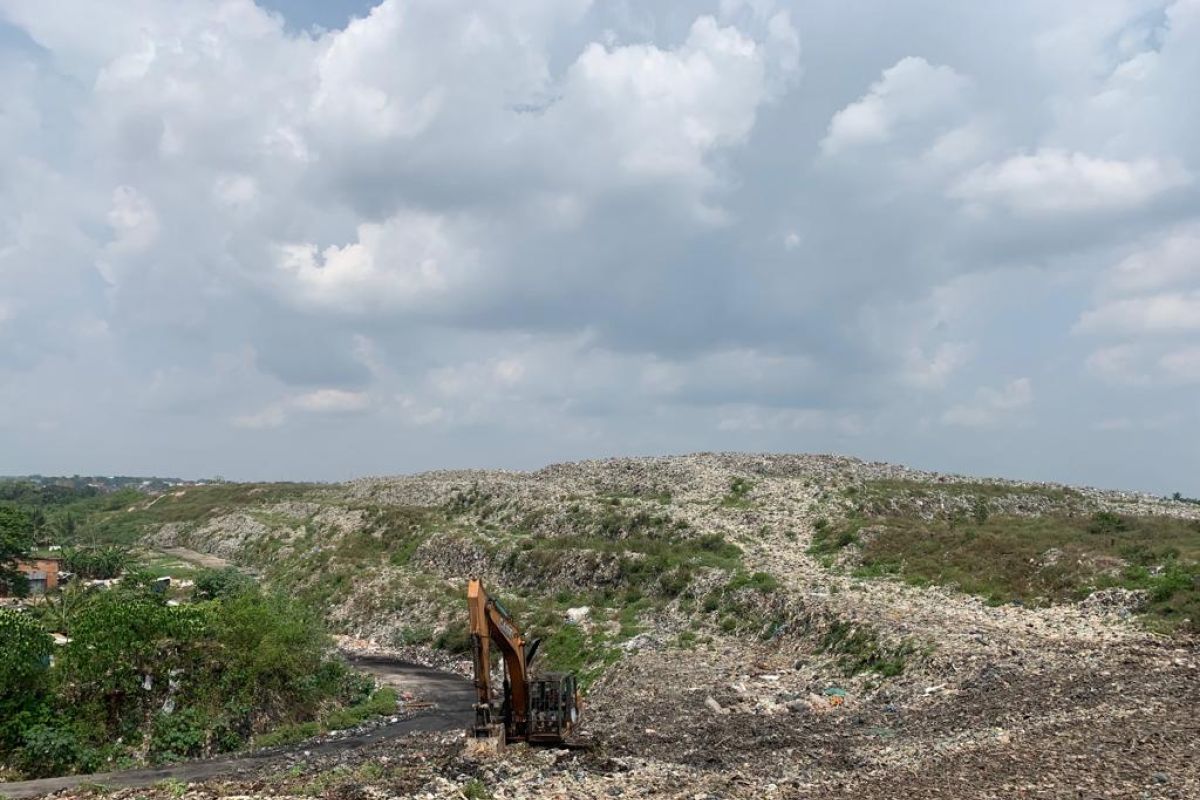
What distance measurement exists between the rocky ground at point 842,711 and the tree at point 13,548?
24.7 m

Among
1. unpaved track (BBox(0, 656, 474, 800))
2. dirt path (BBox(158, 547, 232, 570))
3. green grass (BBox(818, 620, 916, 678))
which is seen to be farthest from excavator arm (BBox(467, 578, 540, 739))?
dirt path (BBox(158, 547, 232, 570))

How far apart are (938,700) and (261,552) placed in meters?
52.0

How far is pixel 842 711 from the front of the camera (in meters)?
19.3

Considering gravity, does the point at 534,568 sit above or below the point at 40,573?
above

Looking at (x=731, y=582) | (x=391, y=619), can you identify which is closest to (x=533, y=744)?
(x=731, y=582)

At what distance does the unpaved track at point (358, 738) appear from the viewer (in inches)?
635

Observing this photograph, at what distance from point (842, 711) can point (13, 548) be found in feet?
160

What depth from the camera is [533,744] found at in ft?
51.3

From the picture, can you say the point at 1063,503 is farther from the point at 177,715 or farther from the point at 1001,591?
the point at 177,715

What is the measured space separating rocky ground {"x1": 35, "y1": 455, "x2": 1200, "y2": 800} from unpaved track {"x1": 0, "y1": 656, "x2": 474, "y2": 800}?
1925 mm

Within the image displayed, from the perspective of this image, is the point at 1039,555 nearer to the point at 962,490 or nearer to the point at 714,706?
the point at 714,706

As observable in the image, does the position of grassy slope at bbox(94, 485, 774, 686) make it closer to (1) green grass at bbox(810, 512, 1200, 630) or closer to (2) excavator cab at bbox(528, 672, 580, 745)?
(1) green grass at bbox(810, 512, 1200, 630)

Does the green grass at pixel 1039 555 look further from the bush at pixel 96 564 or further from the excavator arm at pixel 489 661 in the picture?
the bush at pixel 96 564

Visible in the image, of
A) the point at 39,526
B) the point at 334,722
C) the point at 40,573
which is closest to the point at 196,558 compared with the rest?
the point at 40,573
